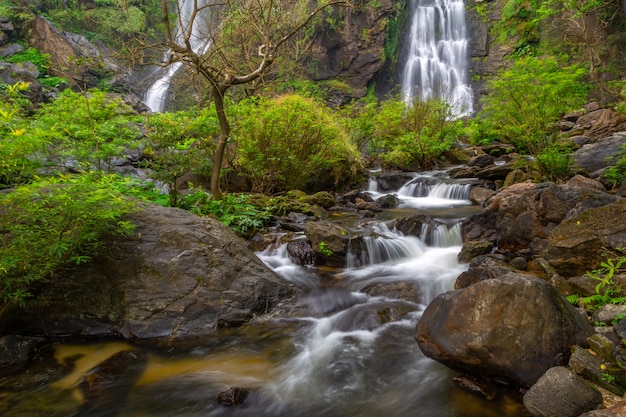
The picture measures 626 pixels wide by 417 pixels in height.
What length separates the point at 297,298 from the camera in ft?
17.3

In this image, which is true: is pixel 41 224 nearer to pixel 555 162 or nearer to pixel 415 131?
pixel 555 162

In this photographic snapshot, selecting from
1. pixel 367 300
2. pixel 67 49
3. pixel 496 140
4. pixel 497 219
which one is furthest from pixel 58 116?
pixel 67 49

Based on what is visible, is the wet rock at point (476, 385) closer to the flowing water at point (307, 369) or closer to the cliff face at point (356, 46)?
the flowing water at point (307, 369)

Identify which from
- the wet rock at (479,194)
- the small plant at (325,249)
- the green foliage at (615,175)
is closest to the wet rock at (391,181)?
the wet rock at (479,194)

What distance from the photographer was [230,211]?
7504mm

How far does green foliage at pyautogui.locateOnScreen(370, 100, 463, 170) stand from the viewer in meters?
13.5

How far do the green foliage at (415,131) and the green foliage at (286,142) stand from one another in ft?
10.5

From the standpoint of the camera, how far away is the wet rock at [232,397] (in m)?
3.21

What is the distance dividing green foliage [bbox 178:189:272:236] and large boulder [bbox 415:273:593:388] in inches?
184

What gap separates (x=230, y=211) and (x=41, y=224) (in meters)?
4.10

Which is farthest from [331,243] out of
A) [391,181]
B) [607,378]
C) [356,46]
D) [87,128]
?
[356,46]

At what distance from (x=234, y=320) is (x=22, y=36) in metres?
26.5

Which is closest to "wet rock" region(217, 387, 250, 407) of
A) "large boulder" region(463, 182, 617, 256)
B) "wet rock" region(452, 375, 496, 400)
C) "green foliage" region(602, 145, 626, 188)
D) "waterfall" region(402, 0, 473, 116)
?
"wet rock" region(452, 375, 496, 400)

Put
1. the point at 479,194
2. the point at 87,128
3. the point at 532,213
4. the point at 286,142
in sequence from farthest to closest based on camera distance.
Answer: the point at 479,194, the point at 286,142, the point at 87,128, the point at 532,213
